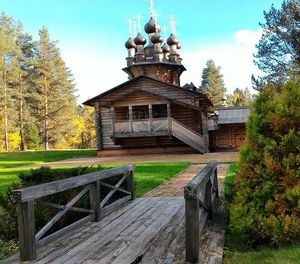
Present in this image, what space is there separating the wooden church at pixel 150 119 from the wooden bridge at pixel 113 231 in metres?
18.9

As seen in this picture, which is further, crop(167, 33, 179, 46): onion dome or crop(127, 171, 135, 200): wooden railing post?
crop(167, 33, 179, 46): onion dome

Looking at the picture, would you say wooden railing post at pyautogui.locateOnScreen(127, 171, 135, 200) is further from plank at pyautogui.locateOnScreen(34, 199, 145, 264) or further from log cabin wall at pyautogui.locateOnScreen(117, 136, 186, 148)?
log cabin wall at pyautogui.locateOnScreen(117, 136, 186, 148)

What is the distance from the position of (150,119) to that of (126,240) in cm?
2155

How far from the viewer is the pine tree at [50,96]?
172 feet

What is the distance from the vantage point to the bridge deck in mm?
4539

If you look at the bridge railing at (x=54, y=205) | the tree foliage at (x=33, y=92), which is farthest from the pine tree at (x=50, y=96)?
the bridge railing at (x=54, y=205)

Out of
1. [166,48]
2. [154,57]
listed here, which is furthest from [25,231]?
[166,48]

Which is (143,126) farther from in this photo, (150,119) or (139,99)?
(139,99)

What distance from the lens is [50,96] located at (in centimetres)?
5297

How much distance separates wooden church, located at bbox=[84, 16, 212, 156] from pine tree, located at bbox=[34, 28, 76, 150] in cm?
2384

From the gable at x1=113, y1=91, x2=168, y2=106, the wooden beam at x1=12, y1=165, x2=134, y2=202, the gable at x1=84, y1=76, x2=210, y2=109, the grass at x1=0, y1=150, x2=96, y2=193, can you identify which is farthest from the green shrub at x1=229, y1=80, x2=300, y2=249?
the gable at x1=113, y1=91, x2=168, y2=106

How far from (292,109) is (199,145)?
21.5 m

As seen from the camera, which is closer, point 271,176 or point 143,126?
point 271,176

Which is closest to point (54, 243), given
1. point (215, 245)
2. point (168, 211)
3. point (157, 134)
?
point (215, 245)
